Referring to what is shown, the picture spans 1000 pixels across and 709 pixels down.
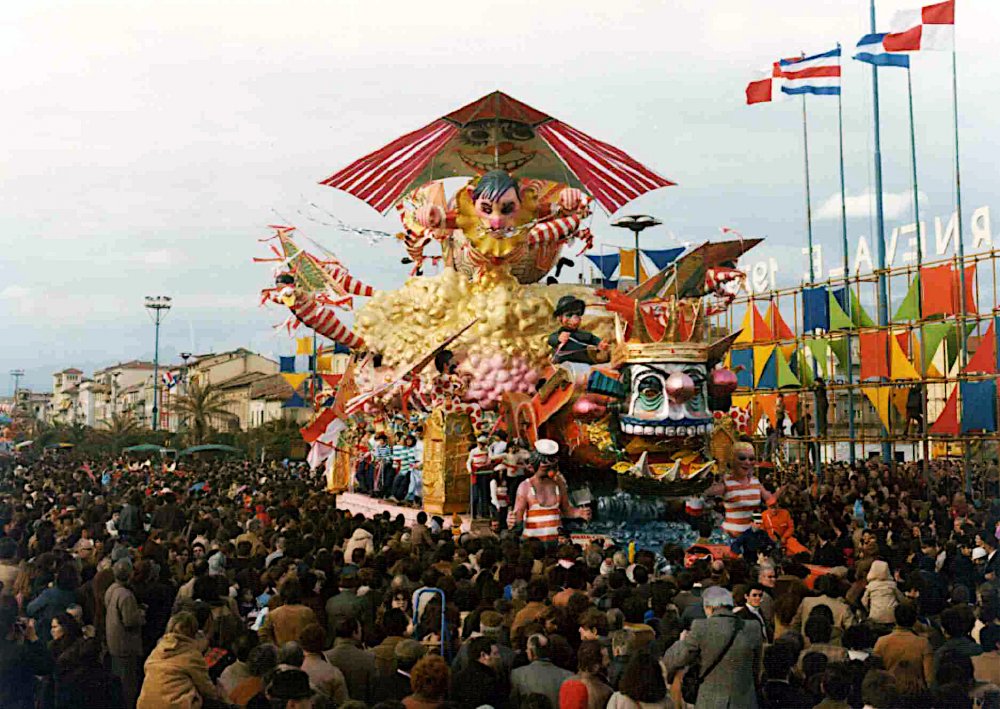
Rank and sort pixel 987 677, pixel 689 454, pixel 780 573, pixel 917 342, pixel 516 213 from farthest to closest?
pixel 917 342 < pixel 516 213 < pixel 689 454 < pixel 780 573 < pixel 987 677

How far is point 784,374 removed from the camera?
28531 mm

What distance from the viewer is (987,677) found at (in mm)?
7379

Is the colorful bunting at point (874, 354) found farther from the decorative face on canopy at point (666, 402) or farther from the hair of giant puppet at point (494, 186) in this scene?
the decorative face on canopy at point (666, 402)

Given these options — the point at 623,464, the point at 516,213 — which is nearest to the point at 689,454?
the point at 623,464

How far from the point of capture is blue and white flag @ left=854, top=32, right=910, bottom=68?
2652 cm

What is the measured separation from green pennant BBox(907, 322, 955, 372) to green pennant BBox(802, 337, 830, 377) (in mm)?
3148

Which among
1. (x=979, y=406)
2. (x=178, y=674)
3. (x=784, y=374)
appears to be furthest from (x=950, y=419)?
(x=178, y=674)

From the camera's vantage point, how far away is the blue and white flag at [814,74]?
28.5 metres

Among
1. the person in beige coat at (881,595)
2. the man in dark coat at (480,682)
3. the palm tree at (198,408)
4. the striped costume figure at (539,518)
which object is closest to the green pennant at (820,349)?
the striped costume figure at (539,518)

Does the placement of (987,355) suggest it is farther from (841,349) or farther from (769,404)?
→ (769,404)

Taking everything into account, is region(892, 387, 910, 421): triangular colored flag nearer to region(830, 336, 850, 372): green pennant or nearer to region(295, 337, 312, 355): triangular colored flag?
region(830, 336, 850, 372): green pennant

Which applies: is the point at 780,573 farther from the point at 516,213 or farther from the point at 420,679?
the point at 516,213

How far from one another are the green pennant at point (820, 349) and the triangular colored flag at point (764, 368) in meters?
0.84

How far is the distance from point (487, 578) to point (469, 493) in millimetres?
11074
